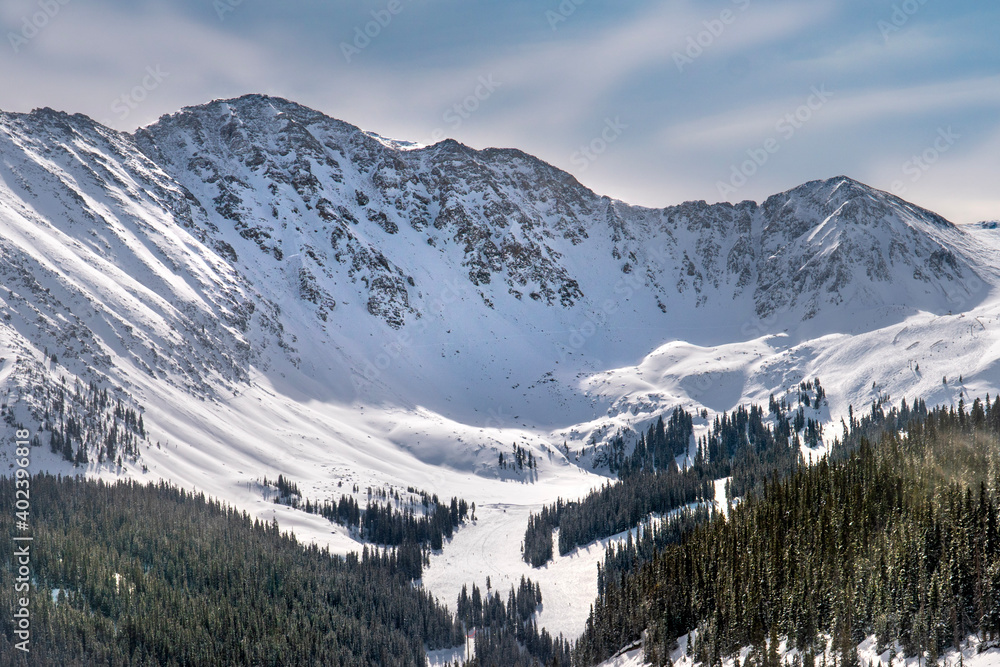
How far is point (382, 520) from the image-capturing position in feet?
474

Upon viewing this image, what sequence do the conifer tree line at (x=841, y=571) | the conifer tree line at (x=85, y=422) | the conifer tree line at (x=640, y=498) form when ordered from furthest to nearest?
the conifer tree line at (x=640, y=498) → the conifer tree line at (x=85, y=422) → the conifer tree line at (x=841, y=571)

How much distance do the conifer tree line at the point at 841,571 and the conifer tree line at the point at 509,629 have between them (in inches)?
667

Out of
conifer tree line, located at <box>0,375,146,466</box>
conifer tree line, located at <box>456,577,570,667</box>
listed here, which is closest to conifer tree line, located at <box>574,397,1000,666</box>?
conifer tree line, located at <box>456,577,570,667</box>

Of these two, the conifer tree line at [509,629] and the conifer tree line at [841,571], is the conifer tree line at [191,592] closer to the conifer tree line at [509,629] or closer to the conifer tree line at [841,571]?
the conifer tree line at [509,629]

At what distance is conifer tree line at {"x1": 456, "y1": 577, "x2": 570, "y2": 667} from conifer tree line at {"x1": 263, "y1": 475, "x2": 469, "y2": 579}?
77.1ft

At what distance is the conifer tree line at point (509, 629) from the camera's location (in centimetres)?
10006

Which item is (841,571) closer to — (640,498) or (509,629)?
(509,629)

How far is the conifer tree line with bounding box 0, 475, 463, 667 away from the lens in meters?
81.6

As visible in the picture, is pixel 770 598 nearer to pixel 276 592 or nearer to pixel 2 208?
pixel 276 592

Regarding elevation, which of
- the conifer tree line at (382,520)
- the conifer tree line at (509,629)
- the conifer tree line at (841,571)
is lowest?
the conifer tree line at (509,629)

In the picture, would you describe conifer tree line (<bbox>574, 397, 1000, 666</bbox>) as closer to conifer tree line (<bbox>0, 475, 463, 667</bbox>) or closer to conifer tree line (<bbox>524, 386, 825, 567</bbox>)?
conifer tree line (<bbox>0, 475, 463, 667</bbox>)

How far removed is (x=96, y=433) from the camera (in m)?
138

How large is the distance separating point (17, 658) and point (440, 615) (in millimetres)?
56380

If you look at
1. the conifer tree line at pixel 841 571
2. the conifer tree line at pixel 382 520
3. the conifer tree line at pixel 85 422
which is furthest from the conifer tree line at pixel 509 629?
the conifer tree line at pixel 85 422
